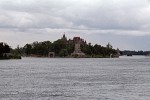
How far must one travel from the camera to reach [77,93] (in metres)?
55.2

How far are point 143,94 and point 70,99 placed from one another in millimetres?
10361

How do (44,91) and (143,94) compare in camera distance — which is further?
(44,91)

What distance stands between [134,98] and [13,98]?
14151 mm

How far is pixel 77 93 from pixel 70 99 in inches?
257

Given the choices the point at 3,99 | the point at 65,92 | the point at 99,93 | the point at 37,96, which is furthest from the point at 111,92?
the point at 3,99

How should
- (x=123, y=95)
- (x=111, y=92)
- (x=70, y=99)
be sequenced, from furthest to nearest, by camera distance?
(x=111, y=92)
(x=123, y=95)
(x=70, y=99)

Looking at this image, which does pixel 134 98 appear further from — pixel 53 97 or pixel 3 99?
pixel 3 99

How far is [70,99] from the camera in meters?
48.8

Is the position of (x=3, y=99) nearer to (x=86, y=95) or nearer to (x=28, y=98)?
(x=28, y=98)

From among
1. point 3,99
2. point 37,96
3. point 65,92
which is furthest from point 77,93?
point 3,99

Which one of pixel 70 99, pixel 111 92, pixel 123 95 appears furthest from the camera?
pixel 111 92

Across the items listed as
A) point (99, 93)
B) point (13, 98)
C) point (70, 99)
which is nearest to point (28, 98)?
point (13, 98)

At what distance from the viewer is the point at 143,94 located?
176 feet

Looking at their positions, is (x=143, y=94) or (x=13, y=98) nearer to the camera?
(x=13, y=98)
